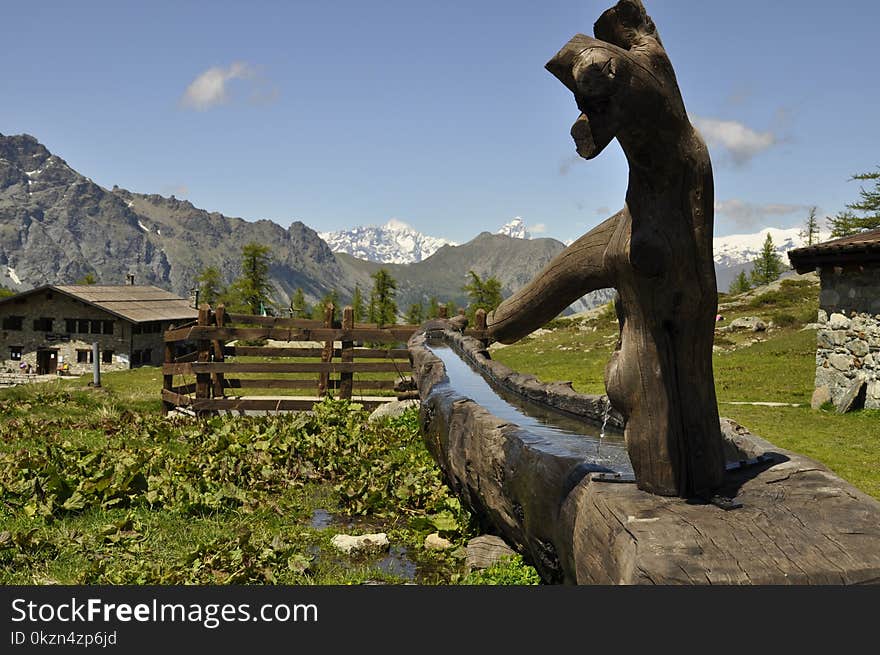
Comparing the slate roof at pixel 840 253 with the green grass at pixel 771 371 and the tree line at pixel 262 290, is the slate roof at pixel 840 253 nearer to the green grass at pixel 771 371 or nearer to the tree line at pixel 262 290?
the green grass at pixel 771 371

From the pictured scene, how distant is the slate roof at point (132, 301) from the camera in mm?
47250

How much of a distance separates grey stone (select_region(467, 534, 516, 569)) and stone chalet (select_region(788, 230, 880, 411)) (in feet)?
34.5

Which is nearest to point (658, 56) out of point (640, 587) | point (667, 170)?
point (667, 170)

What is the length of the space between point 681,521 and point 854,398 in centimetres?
1251

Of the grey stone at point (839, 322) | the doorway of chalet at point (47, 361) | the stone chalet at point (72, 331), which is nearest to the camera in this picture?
the grey stone at point (839, 322)

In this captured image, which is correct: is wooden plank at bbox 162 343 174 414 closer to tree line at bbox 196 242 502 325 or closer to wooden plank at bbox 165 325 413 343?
wooden plank at bbox 165 325 413 343

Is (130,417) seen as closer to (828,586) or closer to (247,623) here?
(247,623)

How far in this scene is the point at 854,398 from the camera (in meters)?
13.3

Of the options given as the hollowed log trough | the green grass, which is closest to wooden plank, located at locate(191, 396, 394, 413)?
the green grass

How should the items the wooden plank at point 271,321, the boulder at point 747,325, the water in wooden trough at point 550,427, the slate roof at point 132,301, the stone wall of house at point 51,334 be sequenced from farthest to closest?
the stone wall of house at point 51,334 < the slate roof at point 132,301 < the boulder at point 747,325 < the wooden plank at point 271,321 < the water in wooden trough at point 550,427

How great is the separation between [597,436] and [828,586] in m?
3.66

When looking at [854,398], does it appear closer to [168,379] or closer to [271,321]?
[271,321]

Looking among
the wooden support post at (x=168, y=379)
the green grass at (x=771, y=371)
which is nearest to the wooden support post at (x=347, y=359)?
the wooden support post at (x=168, y=379)

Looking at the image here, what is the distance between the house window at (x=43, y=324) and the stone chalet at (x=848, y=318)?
49992mm
